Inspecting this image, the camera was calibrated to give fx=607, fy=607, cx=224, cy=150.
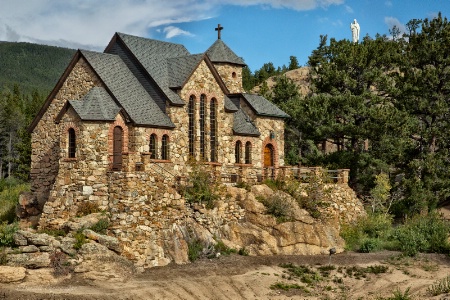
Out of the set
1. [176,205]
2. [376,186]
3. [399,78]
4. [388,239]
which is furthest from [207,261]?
[399,78]

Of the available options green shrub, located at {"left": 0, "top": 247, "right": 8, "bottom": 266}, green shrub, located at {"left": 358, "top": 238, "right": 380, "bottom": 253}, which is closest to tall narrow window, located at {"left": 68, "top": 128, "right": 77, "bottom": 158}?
green shrub, located at {"left": 0, "top": 247, "right": 8, "bottom": 266}

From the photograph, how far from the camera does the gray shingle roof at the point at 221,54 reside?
164 ft

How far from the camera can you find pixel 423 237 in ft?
124

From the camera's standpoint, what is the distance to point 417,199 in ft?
147

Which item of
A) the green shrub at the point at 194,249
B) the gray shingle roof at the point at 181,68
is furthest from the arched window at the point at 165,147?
the green shrub at the point at 194,249

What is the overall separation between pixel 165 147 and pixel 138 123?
10.1 ft

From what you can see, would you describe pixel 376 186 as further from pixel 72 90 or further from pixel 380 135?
pixel 72 90

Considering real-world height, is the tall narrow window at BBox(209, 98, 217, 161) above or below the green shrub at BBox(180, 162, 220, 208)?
above

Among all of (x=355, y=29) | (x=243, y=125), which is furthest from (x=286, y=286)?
(x=355, y=29)

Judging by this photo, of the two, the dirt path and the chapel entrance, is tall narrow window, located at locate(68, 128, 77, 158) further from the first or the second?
the dirt path

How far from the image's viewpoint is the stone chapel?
33906 mm

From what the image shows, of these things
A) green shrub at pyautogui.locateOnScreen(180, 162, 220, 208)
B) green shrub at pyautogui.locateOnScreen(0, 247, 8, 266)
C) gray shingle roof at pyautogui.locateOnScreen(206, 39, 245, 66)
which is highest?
gray shingle roof at pyautogui.locateOnScreen(206, 39, 245, 66)

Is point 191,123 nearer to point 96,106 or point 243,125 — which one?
point 243,125

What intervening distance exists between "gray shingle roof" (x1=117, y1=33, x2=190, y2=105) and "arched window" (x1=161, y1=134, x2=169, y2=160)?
235cm
